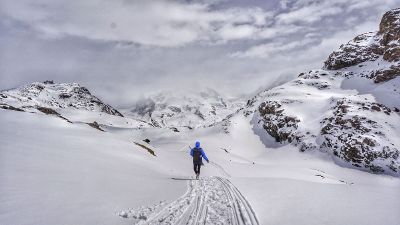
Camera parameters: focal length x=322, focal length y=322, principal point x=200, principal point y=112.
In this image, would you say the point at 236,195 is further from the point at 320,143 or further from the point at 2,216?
the point at 320,143

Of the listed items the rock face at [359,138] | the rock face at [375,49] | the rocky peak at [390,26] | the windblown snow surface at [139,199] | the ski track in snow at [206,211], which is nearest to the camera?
the windblown snow surface at [139,199]

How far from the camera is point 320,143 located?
78875mm

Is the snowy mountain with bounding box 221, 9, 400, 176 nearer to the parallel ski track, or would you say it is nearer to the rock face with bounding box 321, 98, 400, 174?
the rock face with bounding box 321, 98, 400, 174

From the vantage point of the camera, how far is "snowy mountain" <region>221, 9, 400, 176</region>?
71.2m

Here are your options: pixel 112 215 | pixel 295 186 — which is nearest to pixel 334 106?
pixel 295 186

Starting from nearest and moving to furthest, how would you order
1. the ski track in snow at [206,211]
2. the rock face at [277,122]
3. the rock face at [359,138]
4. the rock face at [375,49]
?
the ski track in snow at [206,211] → the rock face at [359,138] → the rock face at [277,122] → the rock face at [375,49]

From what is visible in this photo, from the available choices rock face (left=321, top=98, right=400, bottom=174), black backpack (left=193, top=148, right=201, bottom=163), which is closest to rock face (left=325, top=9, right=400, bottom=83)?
rock face (left=321, top=98, right=400, bottom=174)

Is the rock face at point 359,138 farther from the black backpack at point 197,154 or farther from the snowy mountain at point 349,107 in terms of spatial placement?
the black backpack at point 197,154

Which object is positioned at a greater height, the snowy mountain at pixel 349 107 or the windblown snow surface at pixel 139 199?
the snowy mountain at pixel 349 107

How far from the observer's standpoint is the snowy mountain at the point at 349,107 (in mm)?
71250

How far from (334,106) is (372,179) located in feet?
90.1

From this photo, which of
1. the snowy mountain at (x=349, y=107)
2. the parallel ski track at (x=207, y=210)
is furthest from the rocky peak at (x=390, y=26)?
the parallel ski track at (x=207, y=210)

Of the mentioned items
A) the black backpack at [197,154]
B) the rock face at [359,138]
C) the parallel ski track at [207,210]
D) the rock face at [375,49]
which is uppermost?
the rock face at [375,49]

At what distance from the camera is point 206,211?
11078 millimetres
